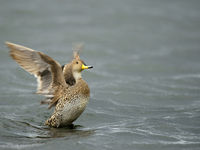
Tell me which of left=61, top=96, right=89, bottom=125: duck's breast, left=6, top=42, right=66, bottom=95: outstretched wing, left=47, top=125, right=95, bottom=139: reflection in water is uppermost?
left=6, top=42, right=66, bottom=95: outstretched wing

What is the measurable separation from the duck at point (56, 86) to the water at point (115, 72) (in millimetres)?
310

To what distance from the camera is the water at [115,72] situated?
792cm

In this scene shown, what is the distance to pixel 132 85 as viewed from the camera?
40.3 feet

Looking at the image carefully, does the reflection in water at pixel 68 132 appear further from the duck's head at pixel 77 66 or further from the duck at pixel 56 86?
the duck's head at pixel 77 66

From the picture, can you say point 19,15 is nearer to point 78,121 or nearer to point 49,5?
point 49,5

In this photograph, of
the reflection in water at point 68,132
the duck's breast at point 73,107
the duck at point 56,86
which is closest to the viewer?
the reflection in water at point 68,132

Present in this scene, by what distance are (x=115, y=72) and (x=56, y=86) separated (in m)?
5.24

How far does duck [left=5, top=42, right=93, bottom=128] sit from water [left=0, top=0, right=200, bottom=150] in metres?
0.31

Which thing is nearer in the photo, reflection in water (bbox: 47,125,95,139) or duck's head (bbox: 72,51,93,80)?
reflection in water (bbox: 47,125,95,139)

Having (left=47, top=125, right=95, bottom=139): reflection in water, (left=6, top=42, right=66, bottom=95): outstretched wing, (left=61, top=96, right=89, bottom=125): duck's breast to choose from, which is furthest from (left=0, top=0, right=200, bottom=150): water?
(left=6, top=42, right=66, bottom=95): outstretched wing

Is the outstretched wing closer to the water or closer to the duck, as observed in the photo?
the duck

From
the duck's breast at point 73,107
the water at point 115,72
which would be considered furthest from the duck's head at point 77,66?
the water at point 115,72

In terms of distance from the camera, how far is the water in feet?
26.0

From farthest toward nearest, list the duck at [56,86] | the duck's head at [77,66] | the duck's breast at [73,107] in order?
the duck's head at [77,66], the duck's breast at [73,107], the duck at [56,86]
